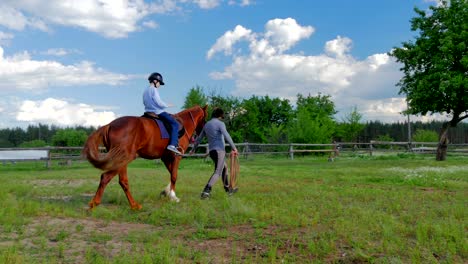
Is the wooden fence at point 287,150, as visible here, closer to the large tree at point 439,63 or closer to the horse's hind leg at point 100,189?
the large tree at point 439,63

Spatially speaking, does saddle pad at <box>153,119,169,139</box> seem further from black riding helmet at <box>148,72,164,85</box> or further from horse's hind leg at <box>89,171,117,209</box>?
horse's hind leg at <box>89,171,117,209</box>

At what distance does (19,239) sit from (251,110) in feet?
152

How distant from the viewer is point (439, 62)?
2520 centimetres

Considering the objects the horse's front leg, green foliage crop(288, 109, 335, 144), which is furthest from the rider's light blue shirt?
green foliage crop(288, 109, 335, 144)

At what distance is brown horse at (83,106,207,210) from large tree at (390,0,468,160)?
→ 20.8m

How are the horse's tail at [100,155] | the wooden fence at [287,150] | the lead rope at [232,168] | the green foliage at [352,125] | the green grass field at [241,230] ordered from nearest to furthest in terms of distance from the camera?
the green grass field at [241,230], the horse's tail at [100,155], the lead rope at [232,168], the wooden fence at [287,150], the green foliage at [352,125]

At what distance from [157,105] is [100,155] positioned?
1717 millimetres

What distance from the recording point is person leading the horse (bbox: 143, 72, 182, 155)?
865 cm

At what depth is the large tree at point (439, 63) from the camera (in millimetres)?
24516

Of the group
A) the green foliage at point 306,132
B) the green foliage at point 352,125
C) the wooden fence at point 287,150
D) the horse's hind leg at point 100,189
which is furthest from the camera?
the green foliage at point 352,125

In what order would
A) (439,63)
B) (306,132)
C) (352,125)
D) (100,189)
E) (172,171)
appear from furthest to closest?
(352,125), (306,132), (439,63), (172,171), (100,189)

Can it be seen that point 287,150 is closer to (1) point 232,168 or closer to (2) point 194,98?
(2) point 194,98


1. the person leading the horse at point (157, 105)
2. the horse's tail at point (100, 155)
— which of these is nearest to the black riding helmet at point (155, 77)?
the person leading the horse at point (157, 105)

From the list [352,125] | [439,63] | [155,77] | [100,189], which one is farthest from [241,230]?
[352,125]
